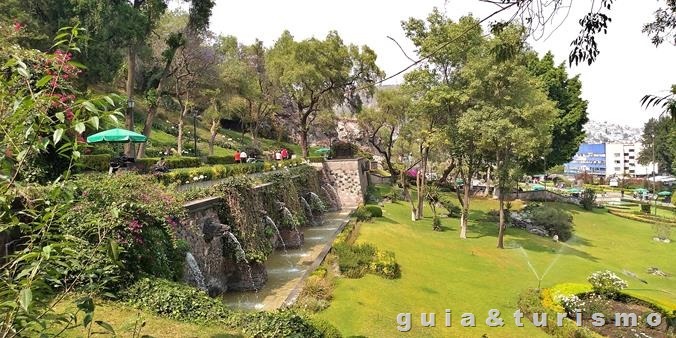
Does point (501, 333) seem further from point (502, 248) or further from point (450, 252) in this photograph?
point (502, 248)

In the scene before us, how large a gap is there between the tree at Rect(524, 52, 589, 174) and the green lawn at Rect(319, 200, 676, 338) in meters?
13.0

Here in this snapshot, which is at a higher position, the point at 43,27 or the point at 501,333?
the point at 43,27

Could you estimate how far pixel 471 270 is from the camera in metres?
19.8

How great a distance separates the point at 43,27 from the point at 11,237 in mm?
29506

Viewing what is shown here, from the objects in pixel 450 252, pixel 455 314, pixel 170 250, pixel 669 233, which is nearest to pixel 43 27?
pixel 170 250

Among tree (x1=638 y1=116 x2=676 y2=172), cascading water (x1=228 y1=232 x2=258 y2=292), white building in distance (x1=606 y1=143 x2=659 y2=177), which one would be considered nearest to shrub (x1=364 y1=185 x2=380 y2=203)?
cascading water (x1=228 y1=232 x2=258 y2=292)

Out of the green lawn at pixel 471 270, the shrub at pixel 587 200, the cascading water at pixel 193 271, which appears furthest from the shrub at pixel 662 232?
the cascading water at pixel 193 271

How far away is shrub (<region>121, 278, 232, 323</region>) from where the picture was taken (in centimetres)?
913

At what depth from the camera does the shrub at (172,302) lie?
9.13 metres

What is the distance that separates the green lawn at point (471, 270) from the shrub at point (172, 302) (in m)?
Result: 3.69

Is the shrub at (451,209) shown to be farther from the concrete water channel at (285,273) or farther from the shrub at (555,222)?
the concrete water channel at (285,273)

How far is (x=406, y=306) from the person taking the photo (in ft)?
45.9

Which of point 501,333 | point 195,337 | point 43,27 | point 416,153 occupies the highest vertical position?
point 43,27

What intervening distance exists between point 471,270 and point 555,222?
17.0m
